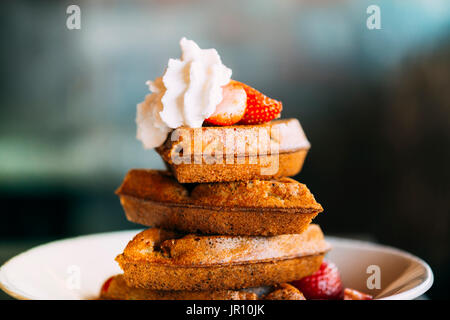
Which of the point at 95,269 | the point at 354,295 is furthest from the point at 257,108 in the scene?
the point at 95,269

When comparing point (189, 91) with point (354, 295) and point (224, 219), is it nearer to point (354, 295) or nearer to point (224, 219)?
point (224, 219)

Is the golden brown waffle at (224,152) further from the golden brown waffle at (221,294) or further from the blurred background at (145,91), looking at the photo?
the blurred background at (145,91)

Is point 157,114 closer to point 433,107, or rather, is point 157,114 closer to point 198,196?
point 198,196

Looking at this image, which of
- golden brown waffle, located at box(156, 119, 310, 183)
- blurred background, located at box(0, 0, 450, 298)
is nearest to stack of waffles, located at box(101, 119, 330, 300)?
golden brown waffle, located at box(156, 119, 310, 183)

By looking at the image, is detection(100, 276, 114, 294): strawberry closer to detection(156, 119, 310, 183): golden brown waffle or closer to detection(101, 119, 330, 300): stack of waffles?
detection(101, 119, 330, 300): stack of waffles

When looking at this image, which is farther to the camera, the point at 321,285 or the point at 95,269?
the point at 95,269

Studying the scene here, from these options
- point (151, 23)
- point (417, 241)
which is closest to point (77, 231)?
point (151, 23)

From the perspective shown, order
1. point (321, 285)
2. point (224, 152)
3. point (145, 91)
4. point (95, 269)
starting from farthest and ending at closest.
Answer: point (145, 91)
point (95, 269)
point (321, 285)
point (224, 152)
